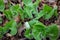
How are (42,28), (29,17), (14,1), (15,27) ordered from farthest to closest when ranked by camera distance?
(14,1) < (29,17) < (15,27) < (42,28)

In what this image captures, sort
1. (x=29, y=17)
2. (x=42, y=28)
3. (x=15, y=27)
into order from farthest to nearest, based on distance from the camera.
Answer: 1. (x=29, y=17)
2. (x=15, y=27)
3. (x=42, y=28)

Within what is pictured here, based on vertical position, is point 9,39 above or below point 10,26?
below

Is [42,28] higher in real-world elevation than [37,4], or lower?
lower

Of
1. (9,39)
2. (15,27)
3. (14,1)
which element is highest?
(14,1)

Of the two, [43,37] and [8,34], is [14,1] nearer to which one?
[8,34]

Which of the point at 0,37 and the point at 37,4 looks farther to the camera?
the point at 37,4

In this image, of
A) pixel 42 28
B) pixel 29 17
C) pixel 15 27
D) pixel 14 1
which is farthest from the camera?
pixel 14 1

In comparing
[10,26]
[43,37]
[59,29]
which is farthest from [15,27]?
[59,29]

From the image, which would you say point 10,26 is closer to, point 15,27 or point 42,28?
point 15,27

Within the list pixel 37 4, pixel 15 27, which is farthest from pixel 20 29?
pixel 37 4
